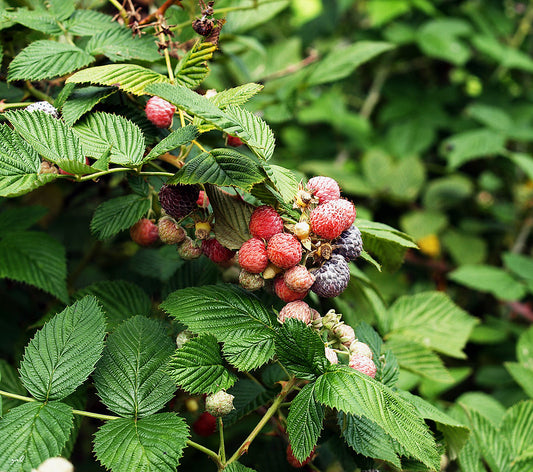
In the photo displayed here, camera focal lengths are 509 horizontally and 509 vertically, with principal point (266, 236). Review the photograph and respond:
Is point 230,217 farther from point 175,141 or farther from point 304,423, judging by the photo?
point 304,423

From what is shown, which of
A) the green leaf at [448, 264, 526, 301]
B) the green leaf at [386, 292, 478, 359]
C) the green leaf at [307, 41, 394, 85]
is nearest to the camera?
the green leaf at [386, 292, 478, 359]

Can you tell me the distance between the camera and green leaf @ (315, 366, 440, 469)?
1.89 ft

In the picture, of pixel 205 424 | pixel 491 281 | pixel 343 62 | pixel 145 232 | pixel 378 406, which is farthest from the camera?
pixel 491 281

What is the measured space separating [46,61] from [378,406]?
0.68 meters

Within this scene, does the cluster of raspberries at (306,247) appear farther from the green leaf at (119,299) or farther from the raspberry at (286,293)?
the green leaf at (119,299)

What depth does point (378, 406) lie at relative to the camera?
23.1 inches

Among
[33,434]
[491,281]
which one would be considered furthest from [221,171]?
[491,281]

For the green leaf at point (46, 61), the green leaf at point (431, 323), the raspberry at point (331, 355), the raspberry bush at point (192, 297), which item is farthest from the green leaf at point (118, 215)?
the green leaf at point (431, 323)

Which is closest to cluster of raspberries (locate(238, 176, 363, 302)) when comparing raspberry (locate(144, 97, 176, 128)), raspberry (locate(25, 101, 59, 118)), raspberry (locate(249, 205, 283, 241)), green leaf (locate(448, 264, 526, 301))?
raspberry (locate(249, 205, 283, 241))

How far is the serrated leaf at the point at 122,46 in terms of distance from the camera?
0.80m

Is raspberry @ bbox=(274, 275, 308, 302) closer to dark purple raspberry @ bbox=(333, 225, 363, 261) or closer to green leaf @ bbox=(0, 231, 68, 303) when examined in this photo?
dark purple raspberry @ bbox=(333, 225, 363, 261)

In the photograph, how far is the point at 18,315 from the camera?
1.25m

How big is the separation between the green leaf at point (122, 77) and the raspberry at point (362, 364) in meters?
0.46

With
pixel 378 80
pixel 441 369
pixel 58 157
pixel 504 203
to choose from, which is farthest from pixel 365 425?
pixel 378 80
